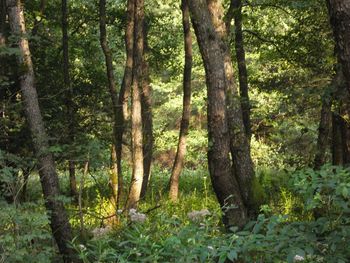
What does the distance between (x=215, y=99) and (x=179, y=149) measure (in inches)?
314

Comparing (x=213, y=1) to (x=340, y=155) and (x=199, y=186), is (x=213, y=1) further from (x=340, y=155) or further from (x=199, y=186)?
(x=199, y=186)

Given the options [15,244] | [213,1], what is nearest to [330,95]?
[213,1]

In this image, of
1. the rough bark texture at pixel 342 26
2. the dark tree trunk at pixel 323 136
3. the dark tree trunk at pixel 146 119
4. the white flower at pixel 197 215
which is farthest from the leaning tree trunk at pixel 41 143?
the dark tree trunk at pixel 146 119

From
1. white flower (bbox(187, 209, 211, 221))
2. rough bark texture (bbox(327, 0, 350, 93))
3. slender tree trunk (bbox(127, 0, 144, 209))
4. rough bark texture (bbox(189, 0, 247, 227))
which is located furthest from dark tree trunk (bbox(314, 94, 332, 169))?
rough bark texture (bbox(327, 0, 350, 93))

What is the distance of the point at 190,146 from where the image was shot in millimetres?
27859

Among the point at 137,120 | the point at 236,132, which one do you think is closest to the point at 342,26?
the point at 236,132

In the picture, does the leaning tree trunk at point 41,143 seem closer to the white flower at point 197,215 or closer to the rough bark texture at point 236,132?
the rough bark texture at point 236,132

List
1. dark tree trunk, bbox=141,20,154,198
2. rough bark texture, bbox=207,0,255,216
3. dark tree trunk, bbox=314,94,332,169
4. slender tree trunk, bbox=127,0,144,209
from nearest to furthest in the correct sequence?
rough bark texture, bbox=207,0,255,216
dark tree trunk, bbox=314,94,332,169
slender tree trunk, bbox=127,0,144,209
dark tree trunk, bbox=141,20,154,198

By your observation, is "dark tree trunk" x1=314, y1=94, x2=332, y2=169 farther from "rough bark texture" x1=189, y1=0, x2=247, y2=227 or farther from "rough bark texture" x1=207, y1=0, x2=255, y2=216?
"rough bark texture" x1=189, y1=0, x2=247, y2=227

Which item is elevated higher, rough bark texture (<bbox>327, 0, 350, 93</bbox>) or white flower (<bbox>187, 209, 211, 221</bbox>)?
rough bark texture (<bbox>327, 0, 350, 93</bbox>)

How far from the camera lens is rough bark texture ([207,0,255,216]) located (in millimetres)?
8102

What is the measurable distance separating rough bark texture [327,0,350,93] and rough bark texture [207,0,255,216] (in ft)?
14.4

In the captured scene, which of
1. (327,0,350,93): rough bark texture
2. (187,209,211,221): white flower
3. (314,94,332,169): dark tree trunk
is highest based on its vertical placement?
(327,0,350,93): rough bark texture

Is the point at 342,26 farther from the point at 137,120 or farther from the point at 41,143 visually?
the point at 137,120
